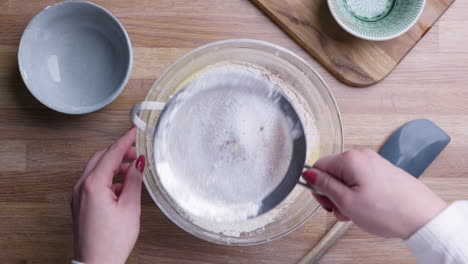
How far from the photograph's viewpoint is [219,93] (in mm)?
705

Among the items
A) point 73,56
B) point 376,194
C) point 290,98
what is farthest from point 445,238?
point 73,56

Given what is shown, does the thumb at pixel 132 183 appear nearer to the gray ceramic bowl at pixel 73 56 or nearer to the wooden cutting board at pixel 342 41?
the gray ceramic bowl at pixel 73 56

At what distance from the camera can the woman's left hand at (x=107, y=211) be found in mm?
688

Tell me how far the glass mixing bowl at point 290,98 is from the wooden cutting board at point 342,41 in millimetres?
51

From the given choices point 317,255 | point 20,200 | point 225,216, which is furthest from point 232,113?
point 20,200

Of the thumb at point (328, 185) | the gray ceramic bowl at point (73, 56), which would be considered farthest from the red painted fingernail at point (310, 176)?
the gray ceramic bowl at point (73, 56)

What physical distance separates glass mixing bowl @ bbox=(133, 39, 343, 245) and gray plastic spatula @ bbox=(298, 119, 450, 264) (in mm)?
61

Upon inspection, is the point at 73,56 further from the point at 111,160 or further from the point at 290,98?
the point at 290,98

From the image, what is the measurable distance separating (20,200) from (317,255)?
1.85ft

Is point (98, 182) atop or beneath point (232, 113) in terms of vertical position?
beneath

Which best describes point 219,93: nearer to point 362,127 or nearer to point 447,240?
point 362,127

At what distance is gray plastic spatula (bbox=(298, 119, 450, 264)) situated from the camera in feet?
2.50

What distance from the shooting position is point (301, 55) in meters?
0.78

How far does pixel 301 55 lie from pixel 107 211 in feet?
1.42
